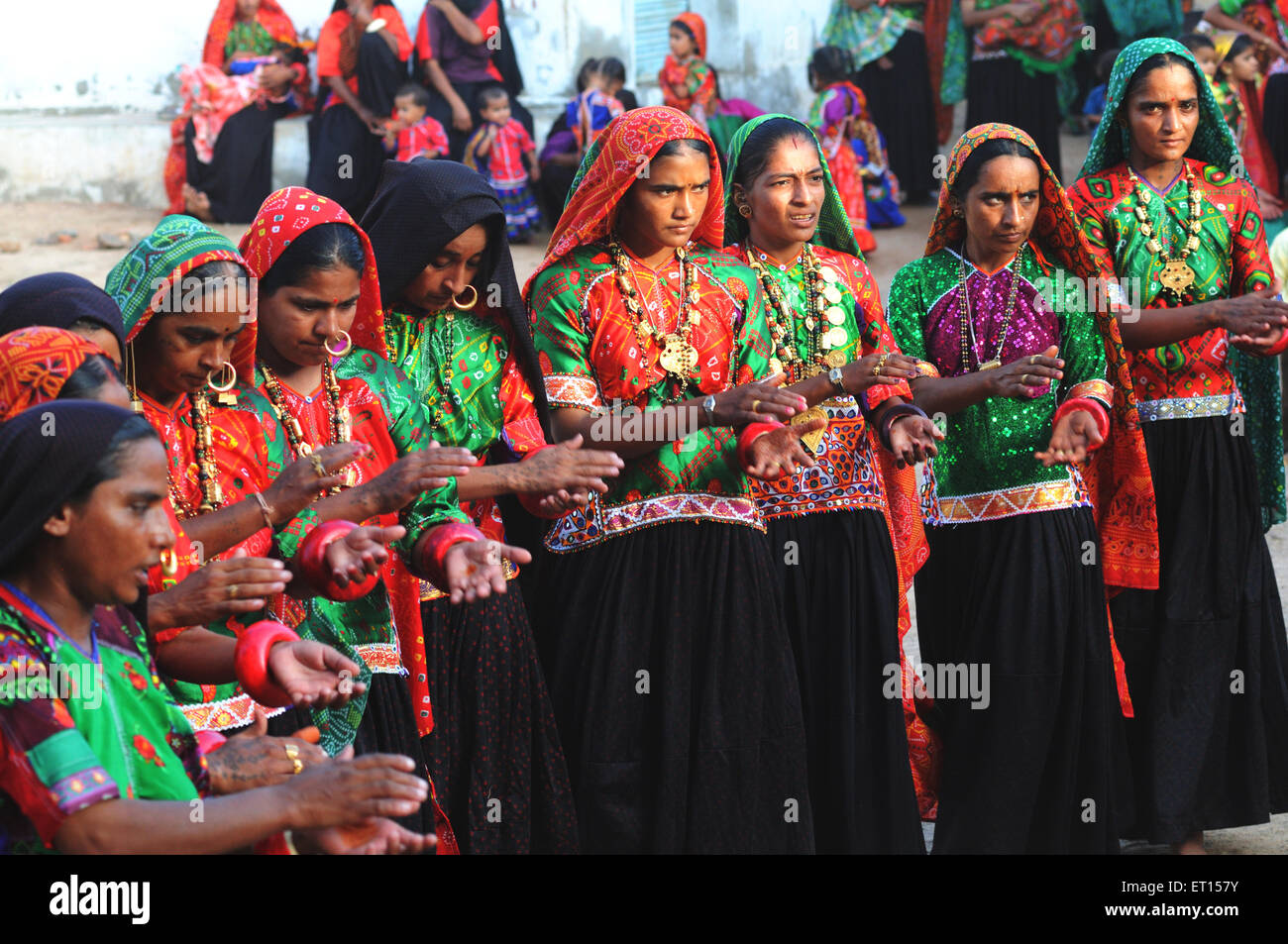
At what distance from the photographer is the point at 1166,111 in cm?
487

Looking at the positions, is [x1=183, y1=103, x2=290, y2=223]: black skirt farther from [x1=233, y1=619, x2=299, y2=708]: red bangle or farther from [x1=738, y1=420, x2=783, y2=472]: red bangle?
[x1=233, y1=619, x2=299, y2=708]: red bangle

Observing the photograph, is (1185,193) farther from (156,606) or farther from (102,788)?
(102,788)

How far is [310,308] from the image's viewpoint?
11.2ft

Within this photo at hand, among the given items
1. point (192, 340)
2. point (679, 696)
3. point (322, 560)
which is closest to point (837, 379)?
point (679, 696)

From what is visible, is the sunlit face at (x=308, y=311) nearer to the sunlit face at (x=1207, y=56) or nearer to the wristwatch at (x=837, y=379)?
the wristwatch at (x=837, y=379)

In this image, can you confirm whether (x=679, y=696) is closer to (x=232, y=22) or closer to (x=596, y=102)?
(x=596, y=102)

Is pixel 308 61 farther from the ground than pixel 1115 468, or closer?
farther from the ground

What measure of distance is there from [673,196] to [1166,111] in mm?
1859

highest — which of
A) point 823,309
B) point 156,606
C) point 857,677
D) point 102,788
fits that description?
point 823,309

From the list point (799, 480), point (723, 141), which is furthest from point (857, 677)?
point (723, 141)

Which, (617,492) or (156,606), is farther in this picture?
(617,492)

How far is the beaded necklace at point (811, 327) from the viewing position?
14.2 feet

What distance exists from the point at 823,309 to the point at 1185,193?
4.67 feet

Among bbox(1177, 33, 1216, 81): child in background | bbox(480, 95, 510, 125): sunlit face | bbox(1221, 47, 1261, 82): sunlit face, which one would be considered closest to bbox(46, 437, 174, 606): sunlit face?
bbox(1177, 33, 1216, 81): child in background
